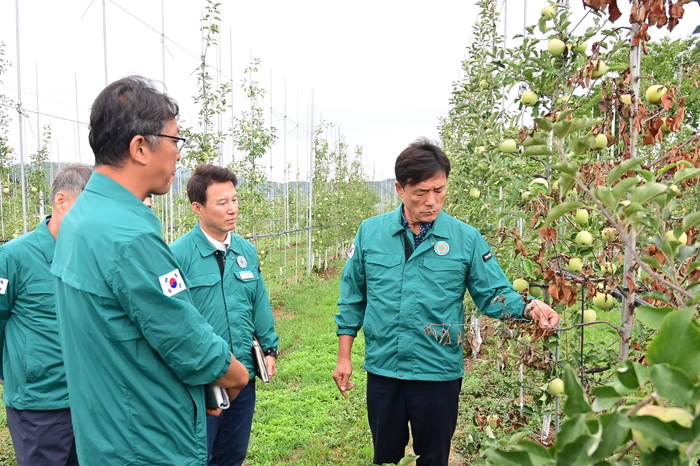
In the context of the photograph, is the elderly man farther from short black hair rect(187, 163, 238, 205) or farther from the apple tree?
short black hair rect(187, 163, 238, 205)

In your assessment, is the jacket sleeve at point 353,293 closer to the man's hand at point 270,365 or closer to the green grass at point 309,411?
the man's hand at point 270,365

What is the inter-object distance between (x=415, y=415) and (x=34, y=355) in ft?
5.18

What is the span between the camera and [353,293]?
2277 mm

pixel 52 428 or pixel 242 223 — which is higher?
pixel 242 223

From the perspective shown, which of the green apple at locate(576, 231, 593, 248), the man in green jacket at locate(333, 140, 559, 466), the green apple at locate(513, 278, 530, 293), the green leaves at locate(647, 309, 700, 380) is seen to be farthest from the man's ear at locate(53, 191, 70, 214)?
the green leaves at locate(647, 309, 700, 380)

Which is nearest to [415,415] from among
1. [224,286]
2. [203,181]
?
[224,286]

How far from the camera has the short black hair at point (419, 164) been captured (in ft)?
6.60

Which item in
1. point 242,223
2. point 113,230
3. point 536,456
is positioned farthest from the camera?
point 242,223

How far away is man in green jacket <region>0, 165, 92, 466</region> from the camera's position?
1949 mm

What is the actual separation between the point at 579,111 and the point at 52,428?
2509 millimetres

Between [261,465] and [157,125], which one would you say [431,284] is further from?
[261,465]

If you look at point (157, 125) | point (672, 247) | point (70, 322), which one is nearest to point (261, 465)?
point (70, 322)

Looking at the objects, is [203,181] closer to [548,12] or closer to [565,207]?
[548,12]

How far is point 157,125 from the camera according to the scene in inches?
53.6
